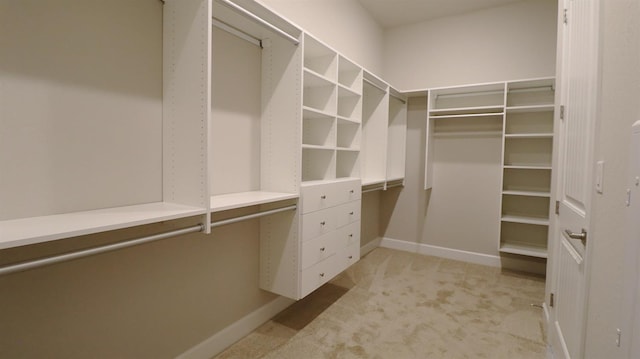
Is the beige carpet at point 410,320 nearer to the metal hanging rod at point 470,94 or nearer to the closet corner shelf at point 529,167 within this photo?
the closet corner shelf at point 529,167

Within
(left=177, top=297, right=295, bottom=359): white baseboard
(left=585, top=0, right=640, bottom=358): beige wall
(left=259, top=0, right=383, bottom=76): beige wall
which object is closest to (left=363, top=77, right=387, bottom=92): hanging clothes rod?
(left=259, top=0, right=383, bottom=76): beige wall

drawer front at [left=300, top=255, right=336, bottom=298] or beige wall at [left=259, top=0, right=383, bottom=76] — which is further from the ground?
beige wall at [left=259, top=0, right=383, bottom=76]

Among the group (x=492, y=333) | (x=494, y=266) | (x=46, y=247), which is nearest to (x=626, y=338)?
(x=492, y=333)

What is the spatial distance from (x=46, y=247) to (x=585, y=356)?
7.58 ft

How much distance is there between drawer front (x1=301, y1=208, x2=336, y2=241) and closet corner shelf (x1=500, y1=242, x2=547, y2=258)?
226cm

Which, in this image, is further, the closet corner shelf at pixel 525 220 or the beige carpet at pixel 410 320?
the closet corner shelf at pixel 525 220

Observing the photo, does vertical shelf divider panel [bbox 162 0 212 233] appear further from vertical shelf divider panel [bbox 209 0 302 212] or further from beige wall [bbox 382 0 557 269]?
beige wall [bbox 382 0 557 269]

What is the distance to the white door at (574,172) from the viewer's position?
1.33m

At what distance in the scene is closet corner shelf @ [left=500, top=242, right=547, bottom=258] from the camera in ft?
10.8

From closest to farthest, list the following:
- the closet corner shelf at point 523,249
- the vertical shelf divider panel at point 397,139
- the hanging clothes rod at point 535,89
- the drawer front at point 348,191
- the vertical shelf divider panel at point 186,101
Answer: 1. the vertical shelf divider panel at point 186,101
2. the drawer front at point 348,191
3. the closet corner shelf at point 523,249
4. the hanging clothes rod at point 535,89
5. the vertical shelf divider panel at point 397,139

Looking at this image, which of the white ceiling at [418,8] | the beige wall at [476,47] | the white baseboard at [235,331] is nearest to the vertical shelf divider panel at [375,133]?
the beige wall at [476,47]

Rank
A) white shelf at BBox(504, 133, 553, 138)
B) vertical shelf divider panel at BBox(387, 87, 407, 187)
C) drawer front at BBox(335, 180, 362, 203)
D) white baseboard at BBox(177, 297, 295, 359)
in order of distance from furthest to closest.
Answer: vertical shelf divider panel at BBox(387, 87, 407, 187)
white shelf at BBox(504, 133, 553, 138)
drawer front at BBox(335, 180, 362, 203)
white baseboard at BBox(177, 297, 295, 359)

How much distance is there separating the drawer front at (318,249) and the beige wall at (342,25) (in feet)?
5.91

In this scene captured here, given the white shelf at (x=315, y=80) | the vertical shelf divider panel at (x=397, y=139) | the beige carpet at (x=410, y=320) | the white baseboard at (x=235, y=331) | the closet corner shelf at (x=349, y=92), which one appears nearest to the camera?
the white baseboard at (x=235, y=331)
